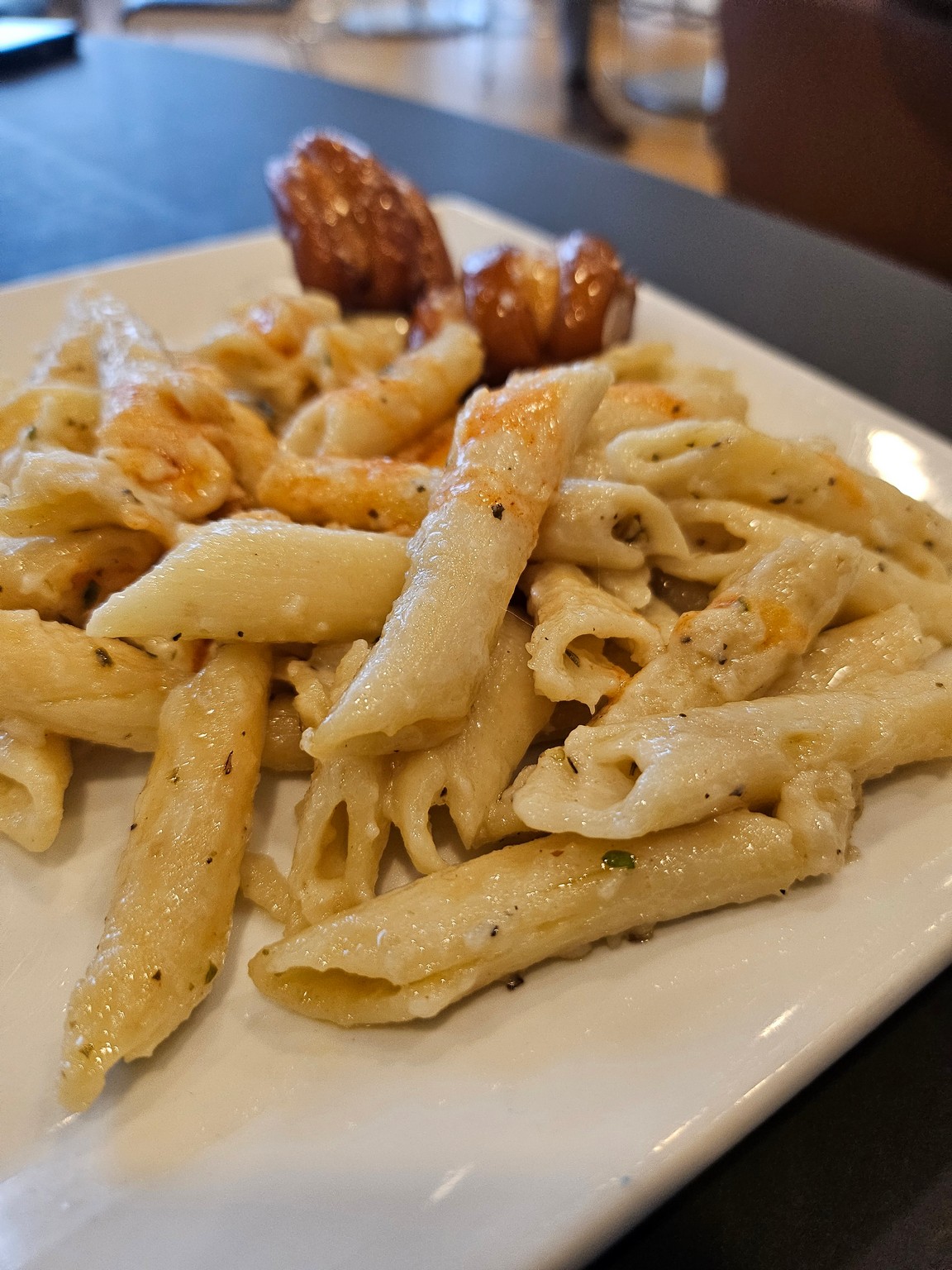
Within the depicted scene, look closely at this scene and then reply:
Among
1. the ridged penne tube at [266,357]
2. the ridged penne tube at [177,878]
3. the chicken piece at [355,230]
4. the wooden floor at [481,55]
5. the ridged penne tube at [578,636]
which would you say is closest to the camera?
the ridged penne tube at [177,878]

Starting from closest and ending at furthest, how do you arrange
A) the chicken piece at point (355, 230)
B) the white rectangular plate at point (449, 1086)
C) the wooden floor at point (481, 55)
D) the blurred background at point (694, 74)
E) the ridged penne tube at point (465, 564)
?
the white rectangular plate at point (449, 1086) → the ridged penne tube at point (465, 564) → the chicken piece at point (355, 230) → the blurred background at point (694, 74) → the wooden floor at point (481, 55)

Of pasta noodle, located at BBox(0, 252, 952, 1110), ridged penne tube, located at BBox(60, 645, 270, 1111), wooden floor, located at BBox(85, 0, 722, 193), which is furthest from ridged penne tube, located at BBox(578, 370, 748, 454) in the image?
wooden floor, located at BBox(85, 0, 722, 193)

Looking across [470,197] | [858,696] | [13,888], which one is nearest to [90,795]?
[13,888]

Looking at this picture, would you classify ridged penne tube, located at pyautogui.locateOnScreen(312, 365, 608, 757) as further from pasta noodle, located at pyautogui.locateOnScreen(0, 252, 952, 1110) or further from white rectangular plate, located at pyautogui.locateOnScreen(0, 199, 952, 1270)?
white rectangular plate, located at pyautogui.locateOnScreen(0, 199, 952, 1270)

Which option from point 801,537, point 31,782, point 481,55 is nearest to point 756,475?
point 801,537

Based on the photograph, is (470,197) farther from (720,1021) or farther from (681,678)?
(720,1021)

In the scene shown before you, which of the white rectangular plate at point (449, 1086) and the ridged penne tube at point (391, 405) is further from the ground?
the ridged penne tube at point (391, 405)

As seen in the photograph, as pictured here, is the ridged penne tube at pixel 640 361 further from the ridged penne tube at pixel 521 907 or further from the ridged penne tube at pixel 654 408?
the ridged penne tube at pixel 521 907

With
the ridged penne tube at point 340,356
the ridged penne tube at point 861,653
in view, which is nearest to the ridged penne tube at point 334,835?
the ridged penne tube at point 861,653
